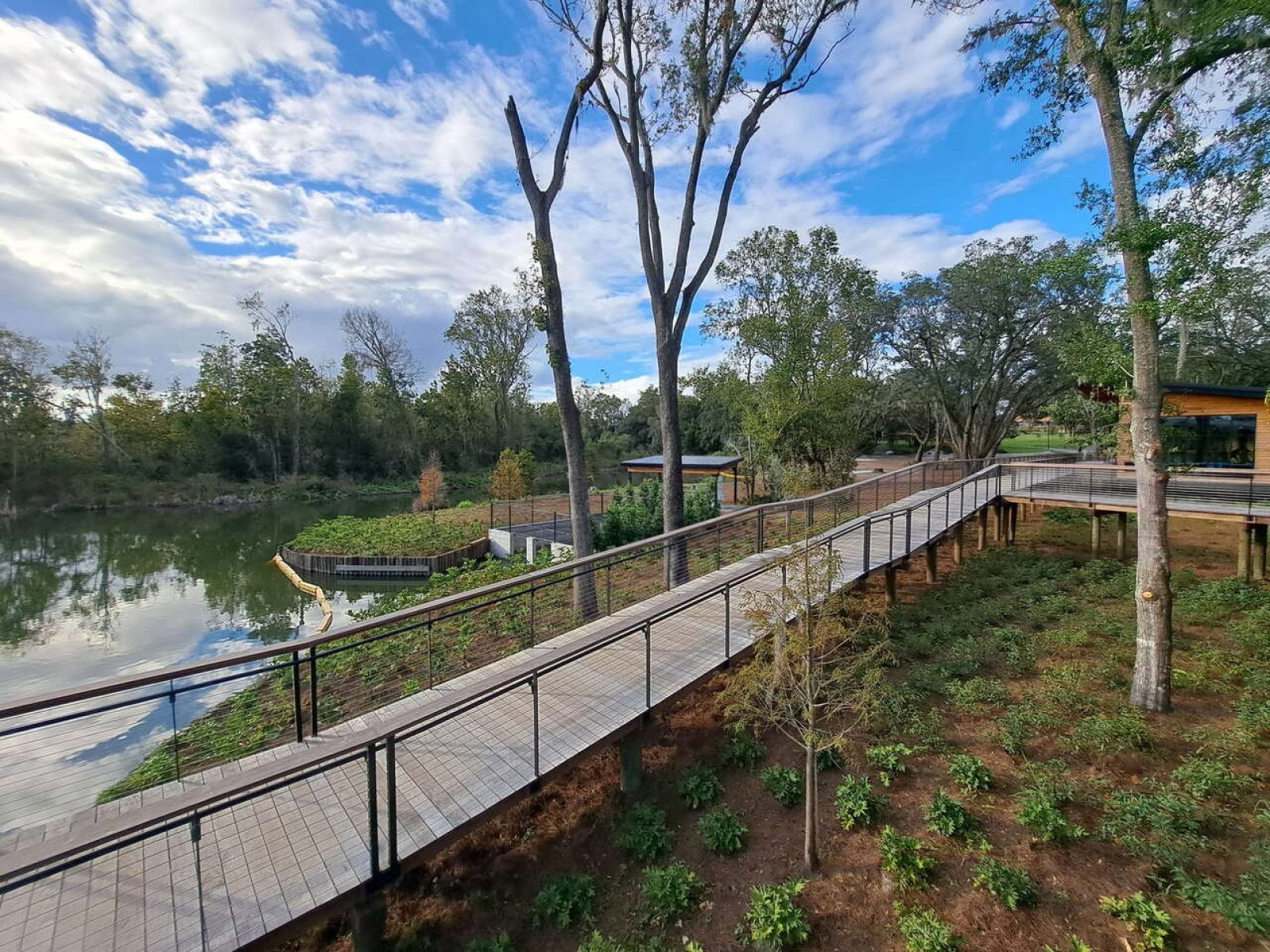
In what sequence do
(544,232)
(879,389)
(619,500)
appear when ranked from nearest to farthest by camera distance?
(544,232)
(619,500)
(879,389)

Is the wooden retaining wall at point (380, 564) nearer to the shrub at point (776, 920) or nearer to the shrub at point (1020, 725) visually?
the shrub at point (776, 920)

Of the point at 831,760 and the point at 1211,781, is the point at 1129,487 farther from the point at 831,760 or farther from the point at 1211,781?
the point at 831,760

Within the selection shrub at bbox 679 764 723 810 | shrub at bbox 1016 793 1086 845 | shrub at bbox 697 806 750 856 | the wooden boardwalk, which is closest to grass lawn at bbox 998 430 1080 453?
shrub at bbox 1016 793 1086 845

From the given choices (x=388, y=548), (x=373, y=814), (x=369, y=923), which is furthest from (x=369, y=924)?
(x=388, y=548)

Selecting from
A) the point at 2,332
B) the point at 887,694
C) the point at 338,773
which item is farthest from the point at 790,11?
the point at 2,332

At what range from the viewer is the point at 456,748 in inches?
147

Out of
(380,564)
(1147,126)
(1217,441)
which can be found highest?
(1147,126)

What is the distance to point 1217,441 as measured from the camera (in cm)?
1334

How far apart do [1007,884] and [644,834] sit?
88.0 inches

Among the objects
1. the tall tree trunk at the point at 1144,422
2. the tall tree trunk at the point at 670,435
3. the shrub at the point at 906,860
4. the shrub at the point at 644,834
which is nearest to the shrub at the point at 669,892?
the shrub at the point at 644,834

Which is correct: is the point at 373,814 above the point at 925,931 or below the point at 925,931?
above

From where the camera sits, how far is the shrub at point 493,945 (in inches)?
118

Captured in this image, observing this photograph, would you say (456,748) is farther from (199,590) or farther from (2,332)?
(2,332)

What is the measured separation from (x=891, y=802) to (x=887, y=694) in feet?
4.50
